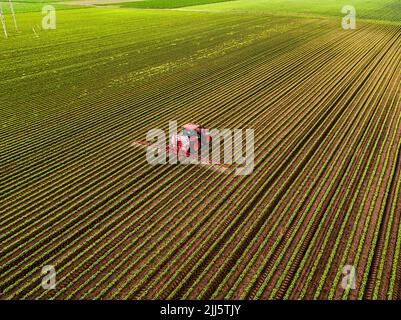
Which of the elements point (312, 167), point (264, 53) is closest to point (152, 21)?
point (264, 53)

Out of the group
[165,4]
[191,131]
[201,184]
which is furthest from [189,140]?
[165,4]

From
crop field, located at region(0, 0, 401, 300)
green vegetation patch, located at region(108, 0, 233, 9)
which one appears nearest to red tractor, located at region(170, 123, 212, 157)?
crop field, located at region(0, 0, 401, 300)

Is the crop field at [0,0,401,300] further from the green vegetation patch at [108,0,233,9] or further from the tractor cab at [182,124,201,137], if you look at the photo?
the green vegetation patch at [108,0,233,9]

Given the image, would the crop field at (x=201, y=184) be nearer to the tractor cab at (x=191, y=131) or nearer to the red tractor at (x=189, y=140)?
the red tractor at (x=189, y=140)

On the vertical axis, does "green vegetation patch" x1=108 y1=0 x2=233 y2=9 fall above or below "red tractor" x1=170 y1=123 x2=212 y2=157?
above

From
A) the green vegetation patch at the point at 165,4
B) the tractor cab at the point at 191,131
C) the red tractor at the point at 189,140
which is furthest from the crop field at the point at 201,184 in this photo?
the green vegetation patch at the point at 165,4

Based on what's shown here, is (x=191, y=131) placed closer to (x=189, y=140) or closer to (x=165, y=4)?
(x=189, y=140)

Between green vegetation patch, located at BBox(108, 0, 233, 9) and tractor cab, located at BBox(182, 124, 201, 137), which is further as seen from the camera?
green vegetation patch, located at BBox(108, 0, 233, 9)
